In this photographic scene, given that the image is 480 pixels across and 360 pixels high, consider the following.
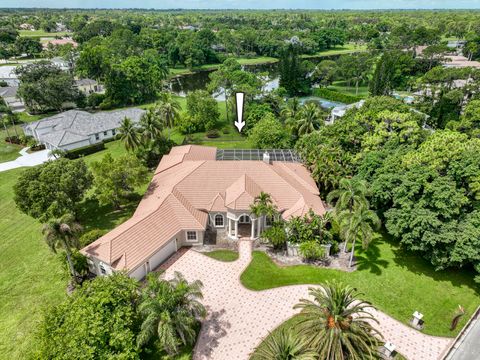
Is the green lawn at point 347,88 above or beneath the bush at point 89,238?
above

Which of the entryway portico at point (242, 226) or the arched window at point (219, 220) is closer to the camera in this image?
the entryway portico at point (242, 226)

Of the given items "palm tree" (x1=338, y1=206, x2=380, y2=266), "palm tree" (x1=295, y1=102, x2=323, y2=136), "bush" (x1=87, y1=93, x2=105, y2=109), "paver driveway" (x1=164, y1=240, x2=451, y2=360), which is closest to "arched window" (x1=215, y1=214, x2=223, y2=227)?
"paver driveway" (x1=164, y1=240, x2=451, y2=360)

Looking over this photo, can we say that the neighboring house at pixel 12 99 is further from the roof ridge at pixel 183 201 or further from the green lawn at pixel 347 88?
the green lawn at pixel 347 88

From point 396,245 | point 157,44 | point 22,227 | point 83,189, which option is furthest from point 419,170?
point 157,44

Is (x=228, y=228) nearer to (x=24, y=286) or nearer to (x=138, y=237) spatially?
(x=138, y=237)

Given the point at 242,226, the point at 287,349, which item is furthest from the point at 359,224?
the point at 242,226

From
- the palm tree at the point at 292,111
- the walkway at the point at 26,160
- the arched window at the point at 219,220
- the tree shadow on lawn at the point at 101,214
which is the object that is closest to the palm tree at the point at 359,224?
the arched window at the point at 219,220
